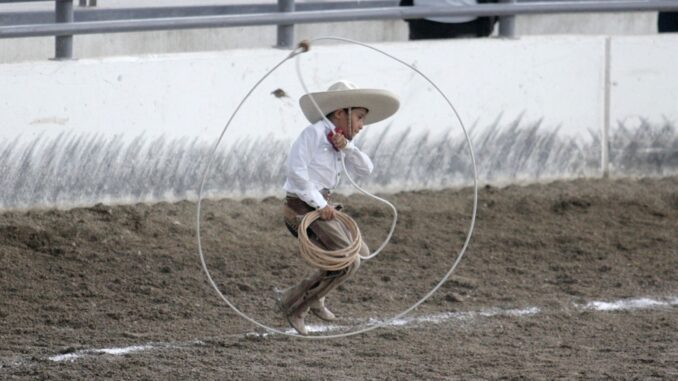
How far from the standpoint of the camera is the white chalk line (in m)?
7.31

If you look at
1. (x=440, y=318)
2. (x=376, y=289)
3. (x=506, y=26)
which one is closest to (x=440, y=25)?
(x=506, y=26)

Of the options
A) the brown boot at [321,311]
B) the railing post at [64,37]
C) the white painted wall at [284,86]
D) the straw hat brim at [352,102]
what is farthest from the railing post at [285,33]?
the brown boot at [321,311]

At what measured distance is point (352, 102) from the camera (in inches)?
295

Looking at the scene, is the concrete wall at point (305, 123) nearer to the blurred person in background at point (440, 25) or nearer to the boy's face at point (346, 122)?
the blurred person in background at point (440, 25)

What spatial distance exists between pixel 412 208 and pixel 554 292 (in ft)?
6.29

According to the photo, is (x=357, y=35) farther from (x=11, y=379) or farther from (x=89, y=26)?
(x=11, y=379)

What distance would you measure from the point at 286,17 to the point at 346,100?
2952 millimetres

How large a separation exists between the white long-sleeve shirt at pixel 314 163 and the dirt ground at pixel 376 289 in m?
0.85

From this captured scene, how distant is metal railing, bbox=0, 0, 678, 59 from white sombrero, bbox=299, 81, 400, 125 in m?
2.49

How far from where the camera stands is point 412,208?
1056 centimetres

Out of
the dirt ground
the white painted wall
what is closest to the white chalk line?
the dirt ground

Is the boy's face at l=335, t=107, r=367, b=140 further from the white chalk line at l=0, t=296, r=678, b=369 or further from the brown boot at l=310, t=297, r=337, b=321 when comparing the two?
the white chalk line at l=0, t=296, r=678, b=369

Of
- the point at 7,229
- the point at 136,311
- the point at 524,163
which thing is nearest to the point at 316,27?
the point at 524,163

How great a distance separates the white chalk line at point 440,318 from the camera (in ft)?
24.0
